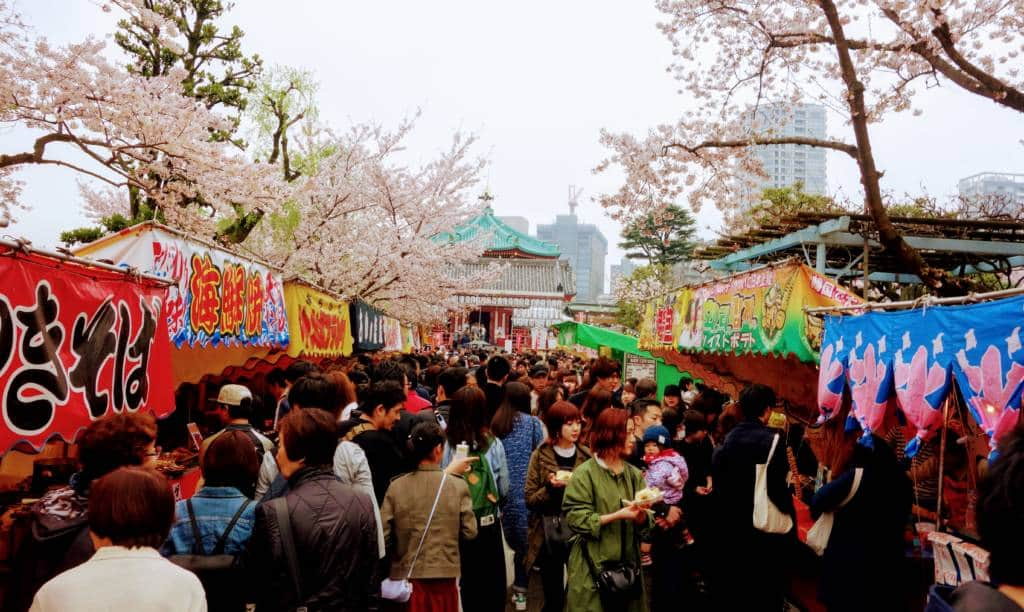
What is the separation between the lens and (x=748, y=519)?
16.3 feet

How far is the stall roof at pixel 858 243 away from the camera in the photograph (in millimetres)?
8039

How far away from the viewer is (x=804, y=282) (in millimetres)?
5930

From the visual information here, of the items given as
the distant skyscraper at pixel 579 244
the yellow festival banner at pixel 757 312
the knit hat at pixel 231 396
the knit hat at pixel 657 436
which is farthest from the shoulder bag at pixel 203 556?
the distant skyscraper at pixel 579 244

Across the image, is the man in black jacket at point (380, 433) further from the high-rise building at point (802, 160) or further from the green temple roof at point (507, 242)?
the green temple roof at point (507, 242)

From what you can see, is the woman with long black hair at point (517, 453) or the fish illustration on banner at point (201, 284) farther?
the woman with long black hair at point (517, 453)

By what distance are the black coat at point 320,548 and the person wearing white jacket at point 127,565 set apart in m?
0.71

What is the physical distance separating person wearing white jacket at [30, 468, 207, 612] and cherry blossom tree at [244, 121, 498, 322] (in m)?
11.0

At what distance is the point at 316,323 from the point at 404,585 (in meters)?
7.26

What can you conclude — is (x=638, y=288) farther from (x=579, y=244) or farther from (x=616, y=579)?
(x=579, y=244)

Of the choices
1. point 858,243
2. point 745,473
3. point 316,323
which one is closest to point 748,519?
point 745,473

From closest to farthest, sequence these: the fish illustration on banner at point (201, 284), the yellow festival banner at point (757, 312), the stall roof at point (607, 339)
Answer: the fish illustration on banner at point (201, 284) → the yellow festival banner at point (757, 312) → the stall roof at point (607, 339)

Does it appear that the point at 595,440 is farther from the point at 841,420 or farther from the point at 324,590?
the point at 841,420

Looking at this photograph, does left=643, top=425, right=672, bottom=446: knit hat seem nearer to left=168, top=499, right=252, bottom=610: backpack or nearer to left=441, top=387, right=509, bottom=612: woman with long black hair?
left=441, top=387, right=509, bottom=612: woman with long black hair

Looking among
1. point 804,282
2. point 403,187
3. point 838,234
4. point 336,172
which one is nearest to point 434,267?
point 403,187
